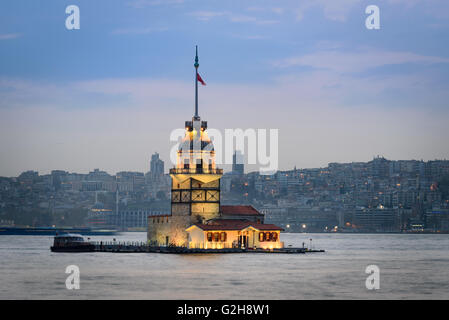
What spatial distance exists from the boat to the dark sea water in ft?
35.6

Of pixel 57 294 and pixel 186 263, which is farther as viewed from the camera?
pixel 186 263

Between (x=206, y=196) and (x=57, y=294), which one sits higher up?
(x=206, y=196)

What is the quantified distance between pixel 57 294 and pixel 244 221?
132ft

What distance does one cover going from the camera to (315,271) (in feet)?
249

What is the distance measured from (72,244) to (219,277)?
1665 inches

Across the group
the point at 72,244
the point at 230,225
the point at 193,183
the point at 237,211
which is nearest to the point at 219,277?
the point at 230,225

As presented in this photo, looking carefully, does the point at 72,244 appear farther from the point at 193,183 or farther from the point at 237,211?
the point at 237,211

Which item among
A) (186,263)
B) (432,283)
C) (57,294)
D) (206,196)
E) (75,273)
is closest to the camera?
(57,294)

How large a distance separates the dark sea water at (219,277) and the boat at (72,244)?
35.6 ft

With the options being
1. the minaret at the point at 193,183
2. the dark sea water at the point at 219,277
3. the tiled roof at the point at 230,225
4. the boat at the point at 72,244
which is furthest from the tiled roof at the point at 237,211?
the boat at the point at 72,244

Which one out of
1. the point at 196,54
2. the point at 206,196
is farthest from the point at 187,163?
the point at 196,54

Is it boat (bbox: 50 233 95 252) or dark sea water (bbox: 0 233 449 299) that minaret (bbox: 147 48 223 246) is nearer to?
dark sea water (bbox: 0 233 449 299)
